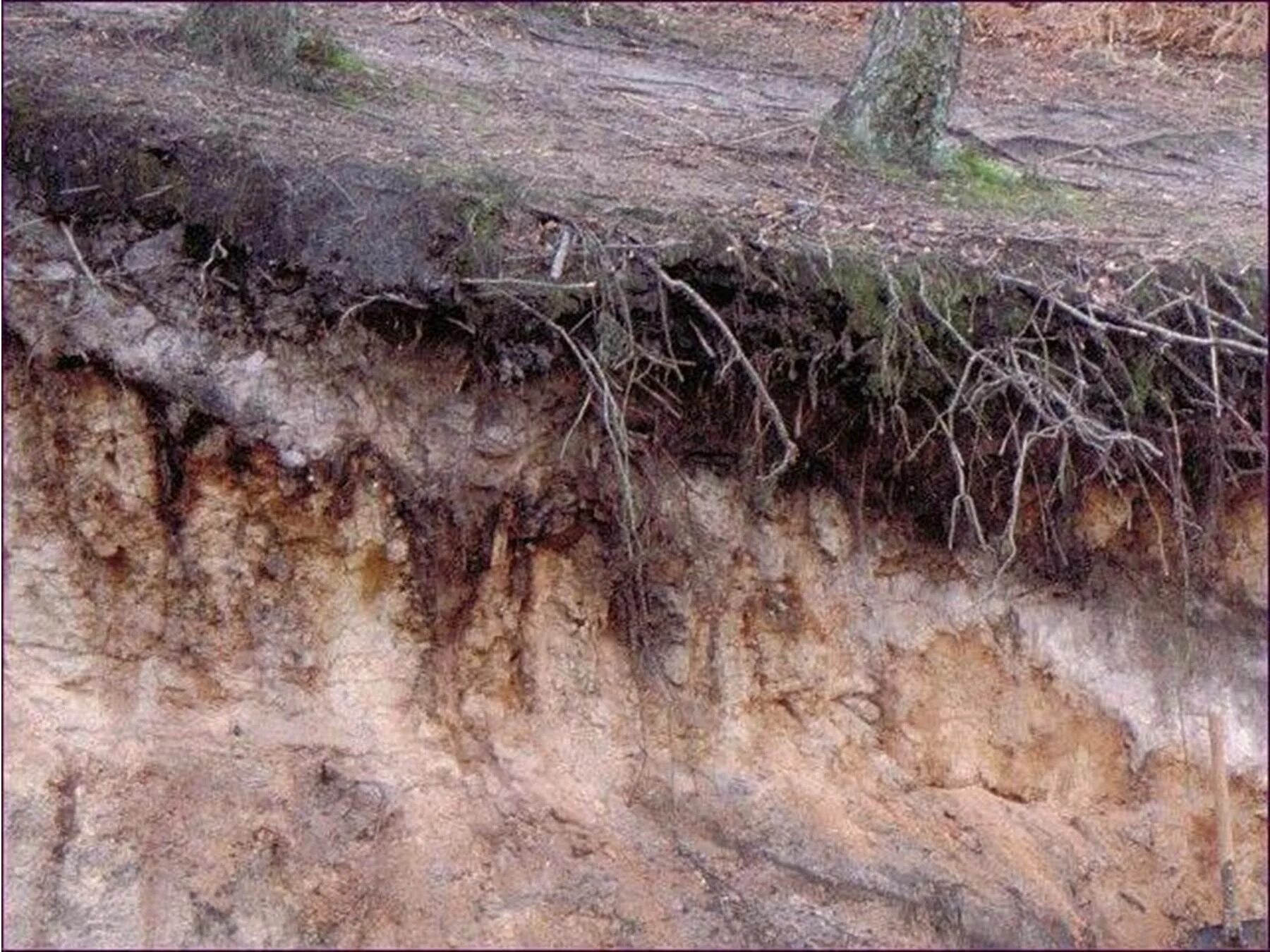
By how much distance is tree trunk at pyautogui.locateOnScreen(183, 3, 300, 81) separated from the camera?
18.3 ft

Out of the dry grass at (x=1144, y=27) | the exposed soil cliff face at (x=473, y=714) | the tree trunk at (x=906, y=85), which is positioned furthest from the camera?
the dry grass at (x=1144, y=27)

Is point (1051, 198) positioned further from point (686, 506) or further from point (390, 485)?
point (390, 485)

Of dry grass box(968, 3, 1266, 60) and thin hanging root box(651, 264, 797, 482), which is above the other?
dry grass box(968, 3, 1266, 60)

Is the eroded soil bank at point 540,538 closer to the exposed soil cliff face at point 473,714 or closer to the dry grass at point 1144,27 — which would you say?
the exposed soil cliff face at point 473,714

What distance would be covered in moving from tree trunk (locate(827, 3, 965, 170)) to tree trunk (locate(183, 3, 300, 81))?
8.20ft

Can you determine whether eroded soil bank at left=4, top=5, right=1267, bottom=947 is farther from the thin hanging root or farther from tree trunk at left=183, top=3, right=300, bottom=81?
tree trunk at left=183, top=3, right=300, bottom=81

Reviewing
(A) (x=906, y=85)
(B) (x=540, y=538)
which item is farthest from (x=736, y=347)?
(A) (x=906, y=85)

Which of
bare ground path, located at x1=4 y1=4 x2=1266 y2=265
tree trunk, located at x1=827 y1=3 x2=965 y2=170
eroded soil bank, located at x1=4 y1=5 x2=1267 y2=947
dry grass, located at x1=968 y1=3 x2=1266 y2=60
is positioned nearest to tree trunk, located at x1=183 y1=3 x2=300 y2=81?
bare ground path, located at x1=4 y1=4 x2=1266 y2=265

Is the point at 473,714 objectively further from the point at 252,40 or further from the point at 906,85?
the point at 906,85

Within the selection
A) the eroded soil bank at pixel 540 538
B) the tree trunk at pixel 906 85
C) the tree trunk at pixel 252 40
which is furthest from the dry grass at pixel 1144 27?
the tree trunk at pixel 252 40

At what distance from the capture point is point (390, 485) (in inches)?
174

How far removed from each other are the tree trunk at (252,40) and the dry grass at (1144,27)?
567cm

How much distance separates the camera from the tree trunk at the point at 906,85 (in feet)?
19.4

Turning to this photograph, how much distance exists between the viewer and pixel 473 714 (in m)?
4.53
